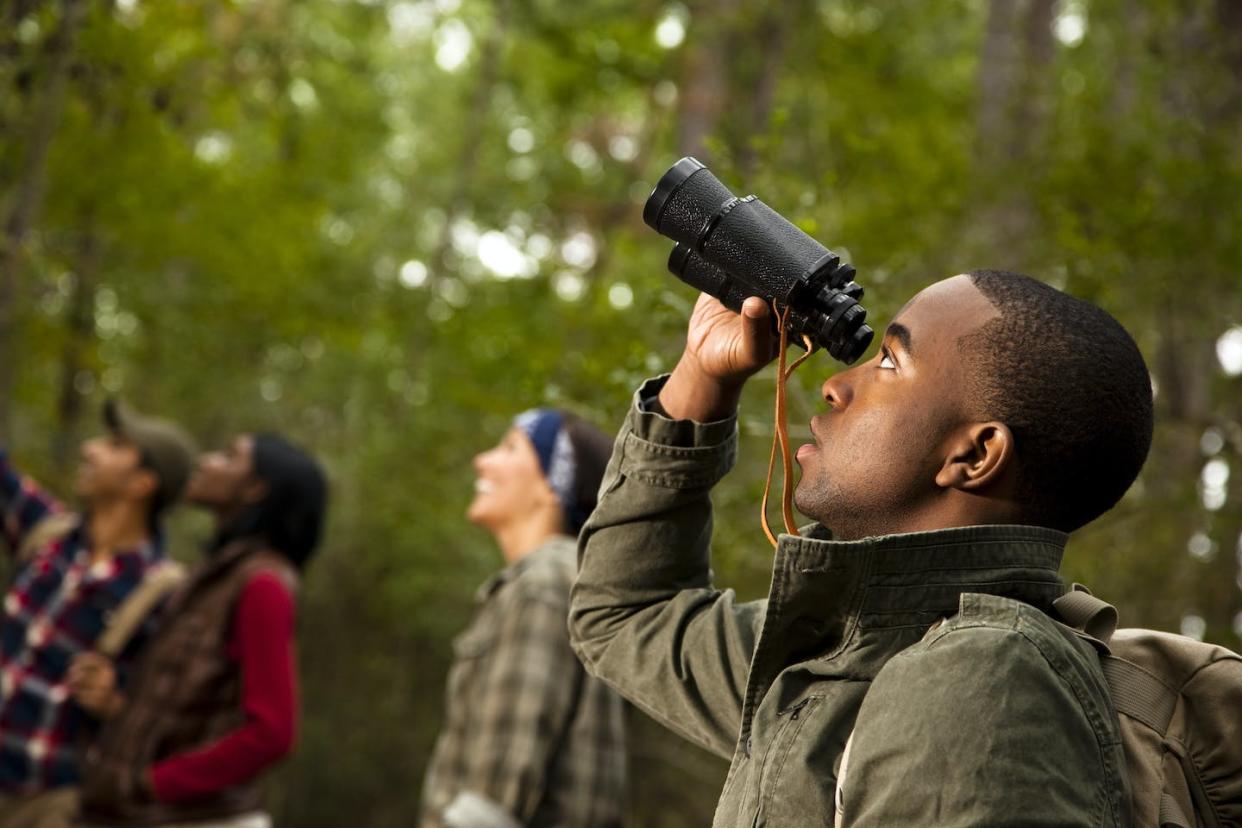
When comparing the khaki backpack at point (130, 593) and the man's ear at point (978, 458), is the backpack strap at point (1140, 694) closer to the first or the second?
the man's ear at point (978, 458)

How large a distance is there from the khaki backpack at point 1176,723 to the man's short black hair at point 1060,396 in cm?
17

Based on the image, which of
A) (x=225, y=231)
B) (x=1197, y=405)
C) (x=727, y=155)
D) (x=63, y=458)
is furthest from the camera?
(x=225, y=231)

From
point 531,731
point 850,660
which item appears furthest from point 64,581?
point 850,660

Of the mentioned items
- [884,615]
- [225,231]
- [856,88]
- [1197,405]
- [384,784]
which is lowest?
[384,784]

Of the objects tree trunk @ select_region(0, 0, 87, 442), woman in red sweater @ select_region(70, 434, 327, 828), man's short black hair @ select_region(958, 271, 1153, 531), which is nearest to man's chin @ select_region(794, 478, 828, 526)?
man's short black hair @ select_region(958, 271, 1153, 531)

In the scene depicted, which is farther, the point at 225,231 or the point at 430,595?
the point at 430,595

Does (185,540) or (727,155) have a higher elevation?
(727,155)

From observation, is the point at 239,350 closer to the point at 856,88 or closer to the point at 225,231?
the point at 225,231

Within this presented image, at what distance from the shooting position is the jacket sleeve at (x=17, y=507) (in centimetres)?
549

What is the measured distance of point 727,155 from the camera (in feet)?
14.9

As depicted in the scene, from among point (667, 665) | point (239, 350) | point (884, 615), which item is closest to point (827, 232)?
point (667, 665)

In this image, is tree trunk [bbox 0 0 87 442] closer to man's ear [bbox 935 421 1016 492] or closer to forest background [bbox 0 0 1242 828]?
forest background [bbox 0 0 1242 828]

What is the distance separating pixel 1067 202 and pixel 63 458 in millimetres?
5993

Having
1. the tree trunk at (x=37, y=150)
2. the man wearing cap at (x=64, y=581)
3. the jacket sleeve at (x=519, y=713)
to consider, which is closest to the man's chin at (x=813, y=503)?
the jacket sleeve at (x=519, y=713)
